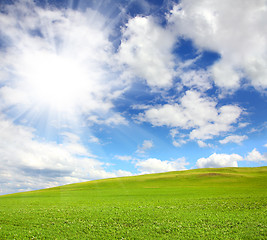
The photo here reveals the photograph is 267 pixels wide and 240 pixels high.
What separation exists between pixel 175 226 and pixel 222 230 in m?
3.99

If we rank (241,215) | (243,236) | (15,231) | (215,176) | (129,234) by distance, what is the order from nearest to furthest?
1. (243,236)
2. (129,234)
3. (15,231)
4. (241,215)
5. (215,176)

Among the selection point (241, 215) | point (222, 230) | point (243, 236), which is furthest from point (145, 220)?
point (241, 215)

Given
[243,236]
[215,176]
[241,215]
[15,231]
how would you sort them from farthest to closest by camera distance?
1. [215,176]
2. [241,215]
3. [15,231]
4. [243,236]

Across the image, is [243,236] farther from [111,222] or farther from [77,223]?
[77,223]

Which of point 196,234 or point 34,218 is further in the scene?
point 34,218

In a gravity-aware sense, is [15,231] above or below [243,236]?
above

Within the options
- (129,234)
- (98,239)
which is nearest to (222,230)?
(129,234)

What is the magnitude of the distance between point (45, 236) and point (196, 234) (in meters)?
12.7

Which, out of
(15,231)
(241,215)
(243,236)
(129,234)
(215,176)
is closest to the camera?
(243,236)

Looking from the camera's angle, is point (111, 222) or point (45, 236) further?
point (111, 222)

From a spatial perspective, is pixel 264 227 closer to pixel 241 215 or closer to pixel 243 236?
pixel 243 236

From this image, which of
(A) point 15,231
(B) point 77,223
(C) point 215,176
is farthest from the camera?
(C) point 215,176

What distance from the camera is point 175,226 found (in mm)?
17828

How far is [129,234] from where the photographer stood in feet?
53.5
